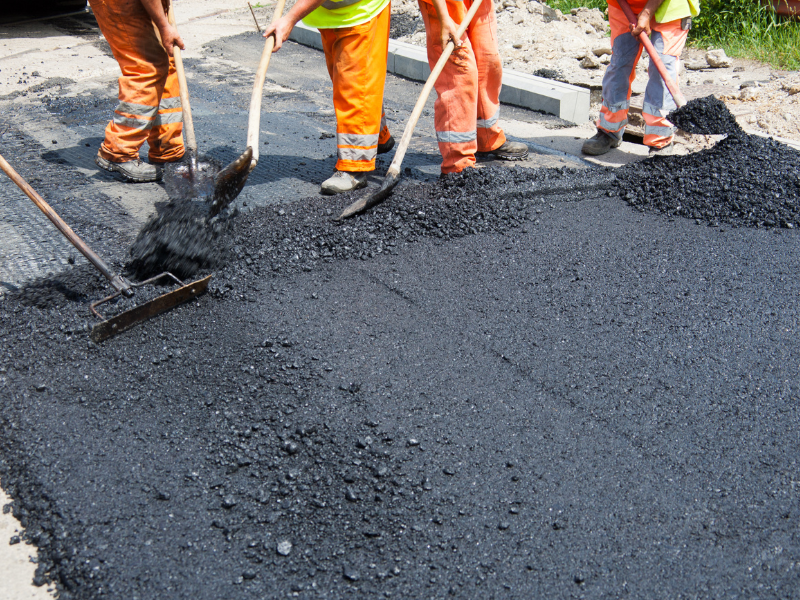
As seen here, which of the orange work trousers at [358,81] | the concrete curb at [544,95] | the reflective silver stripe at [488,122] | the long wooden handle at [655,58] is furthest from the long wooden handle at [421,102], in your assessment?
the concrete curb at [544,95]

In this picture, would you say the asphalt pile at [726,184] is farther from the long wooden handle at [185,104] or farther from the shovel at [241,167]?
the long wooden handle at [185,104]

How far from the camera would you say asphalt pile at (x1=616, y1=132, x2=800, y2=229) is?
333 centimetres

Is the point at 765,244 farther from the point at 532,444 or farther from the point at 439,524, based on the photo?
the point at 439,524

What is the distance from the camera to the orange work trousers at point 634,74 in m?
3.97

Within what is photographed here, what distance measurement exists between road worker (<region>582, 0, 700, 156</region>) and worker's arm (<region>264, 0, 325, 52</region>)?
2017 mm

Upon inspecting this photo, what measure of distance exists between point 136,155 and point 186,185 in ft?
2.01

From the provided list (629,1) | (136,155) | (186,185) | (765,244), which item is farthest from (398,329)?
(629,1)

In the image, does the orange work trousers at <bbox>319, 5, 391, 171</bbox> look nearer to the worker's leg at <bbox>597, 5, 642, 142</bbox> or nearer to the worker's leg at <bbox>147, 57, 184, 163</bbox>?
the worker's leg at <bbox>147, 57, 184, 163</bbox>

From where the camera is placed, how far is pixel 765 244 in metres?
3.10

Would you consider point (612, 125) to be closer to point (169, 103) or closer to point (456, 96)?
point (456, 96)

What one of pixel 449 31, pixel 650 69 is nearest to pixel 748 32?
pixel 650 69

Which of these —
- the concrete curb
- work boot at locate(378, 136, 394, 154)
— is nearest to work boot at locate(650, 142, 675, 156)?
the concrete curb

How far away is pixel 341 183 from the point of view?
3545 mm

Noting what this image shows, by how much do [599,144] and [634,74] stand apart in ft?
1.61
